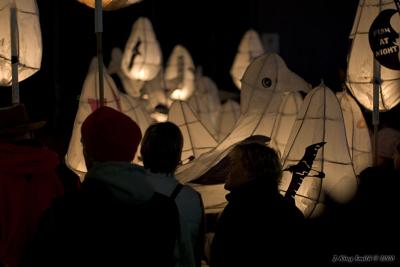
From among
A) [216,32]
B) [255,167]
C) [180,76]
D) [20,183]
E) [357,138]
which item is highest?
[216,32]

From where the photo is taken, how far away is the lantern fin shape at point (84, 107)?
4.89 meters

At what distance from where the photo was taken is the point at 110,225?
2266mm

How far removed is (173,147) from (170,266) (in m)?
0.63

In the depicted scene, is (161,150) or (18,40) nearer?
(161,150)

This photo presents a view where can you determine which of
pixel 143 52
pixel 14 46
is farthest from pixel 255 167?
pixel 143 52

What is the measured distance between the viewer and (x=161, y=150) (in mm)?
2873

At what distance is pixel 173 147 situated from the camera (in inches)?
114

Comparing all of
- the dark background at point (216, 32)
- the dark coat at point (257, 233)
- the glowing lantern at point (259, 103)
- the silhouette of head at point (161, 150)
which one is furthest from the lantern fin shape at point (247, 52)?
the dark coat at point (257, 233)

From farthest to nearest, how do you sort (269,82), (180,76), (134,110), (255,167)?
(180,76)
(134,110)
(269,82)
(255,167)

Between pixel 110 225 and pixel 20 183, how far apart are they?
2.84ft

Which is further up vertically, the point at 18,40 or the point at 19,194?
the point at 18,40

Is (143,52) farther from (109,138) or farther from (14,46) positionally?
(109,138)

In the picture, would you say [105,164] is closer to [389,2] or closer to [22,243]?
[22,243]

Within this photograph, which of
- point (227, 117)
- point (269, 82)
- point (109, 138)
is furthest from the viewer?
point (227, 117)
